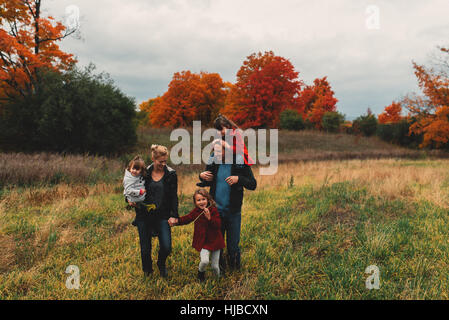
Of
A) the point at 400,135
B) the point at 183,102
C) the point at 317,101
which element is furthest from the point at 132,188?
the point at 317,101

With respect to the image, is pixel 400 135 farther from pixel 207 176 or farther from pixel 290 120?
pixel 207 176

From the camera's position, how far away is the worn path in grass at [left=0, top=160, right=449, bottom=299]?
9.20ft

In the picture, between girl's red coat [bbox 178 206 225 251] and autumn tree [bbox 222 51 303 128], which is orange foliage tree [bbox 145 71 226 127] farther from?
girl's red coat [bbox 178 206 225 251]

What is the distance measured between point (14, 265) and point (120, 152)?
15.7 m

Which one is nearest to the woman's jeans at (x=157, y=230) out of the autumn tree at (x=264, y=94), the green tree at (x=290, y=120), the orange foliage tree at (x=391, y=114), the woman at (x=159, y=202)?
the woman at (x=159, y=202)

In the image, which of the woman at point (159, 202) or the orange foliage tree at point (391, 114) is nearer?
the woman at point (159, 202)

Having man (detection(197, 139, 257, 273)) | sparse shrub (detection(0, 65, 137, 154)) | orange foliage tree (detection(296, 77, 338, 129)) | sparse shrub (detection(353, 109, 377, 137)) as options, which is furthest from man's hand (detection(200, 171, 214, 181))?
orange foliage tree (detection(296, 77, 338, 129))

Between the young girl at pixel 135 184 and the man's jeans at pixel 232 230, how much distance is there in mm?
1001

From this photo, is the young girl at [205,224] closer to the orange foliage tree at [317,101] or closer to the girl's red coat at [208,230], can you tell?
the girl's red coat at [208,230]

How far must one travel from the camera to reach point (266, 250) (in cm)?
366

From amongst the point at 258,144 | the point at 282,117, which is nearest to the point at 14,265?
the point at 258,144

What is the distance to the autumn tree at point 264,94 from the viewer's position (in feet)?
89.4

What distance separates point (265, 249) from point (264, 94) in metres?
25.9

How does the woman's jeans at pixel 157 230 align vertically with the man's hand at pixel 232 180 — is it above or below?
below
